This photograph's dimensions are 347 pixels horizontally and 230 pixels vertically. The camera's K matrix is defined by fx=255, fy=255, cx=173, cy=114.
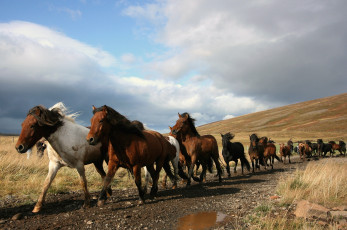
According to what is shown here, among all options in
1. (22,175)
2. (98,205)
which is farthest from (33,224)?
(22,175)

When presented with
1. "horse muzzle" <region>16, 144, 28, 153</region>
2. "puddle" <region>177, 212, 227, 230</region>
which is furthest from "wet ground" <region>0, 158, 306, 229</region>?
"horse muzzle" <region>16, 144, 28, 153</region>

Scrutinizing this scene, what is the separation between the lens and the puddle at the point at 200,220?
5020 millimetres

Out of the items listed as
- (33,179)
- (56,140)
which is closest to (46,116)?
(56,140)

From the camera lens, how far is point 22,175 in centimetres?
984

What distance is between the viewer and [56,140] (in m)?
6.24

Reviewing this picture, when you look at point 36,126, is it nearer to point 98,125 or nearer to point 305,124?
point 98,125

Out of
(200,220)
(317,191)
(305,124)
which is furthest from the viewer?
(305,124)

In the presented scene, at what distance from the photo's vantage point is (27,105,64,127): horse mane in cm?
596

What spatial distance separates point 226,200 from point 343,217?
112 inches

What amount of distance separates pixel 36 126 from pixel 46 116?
0.32 meters

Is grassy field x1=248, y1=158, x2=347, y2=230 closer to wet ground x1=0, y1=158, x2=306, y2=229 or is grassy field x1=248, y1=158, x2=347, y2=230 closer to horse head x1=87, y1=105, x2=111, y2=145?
wet ground x1=0, y1=158, x2=306, y2=229

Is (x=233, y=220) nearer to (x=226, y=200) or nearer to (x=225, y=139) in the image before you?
(x=226, y=200)

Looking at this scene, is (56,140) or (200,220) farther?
(56,140)

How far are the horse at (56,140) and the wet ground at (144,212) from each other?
57cm
